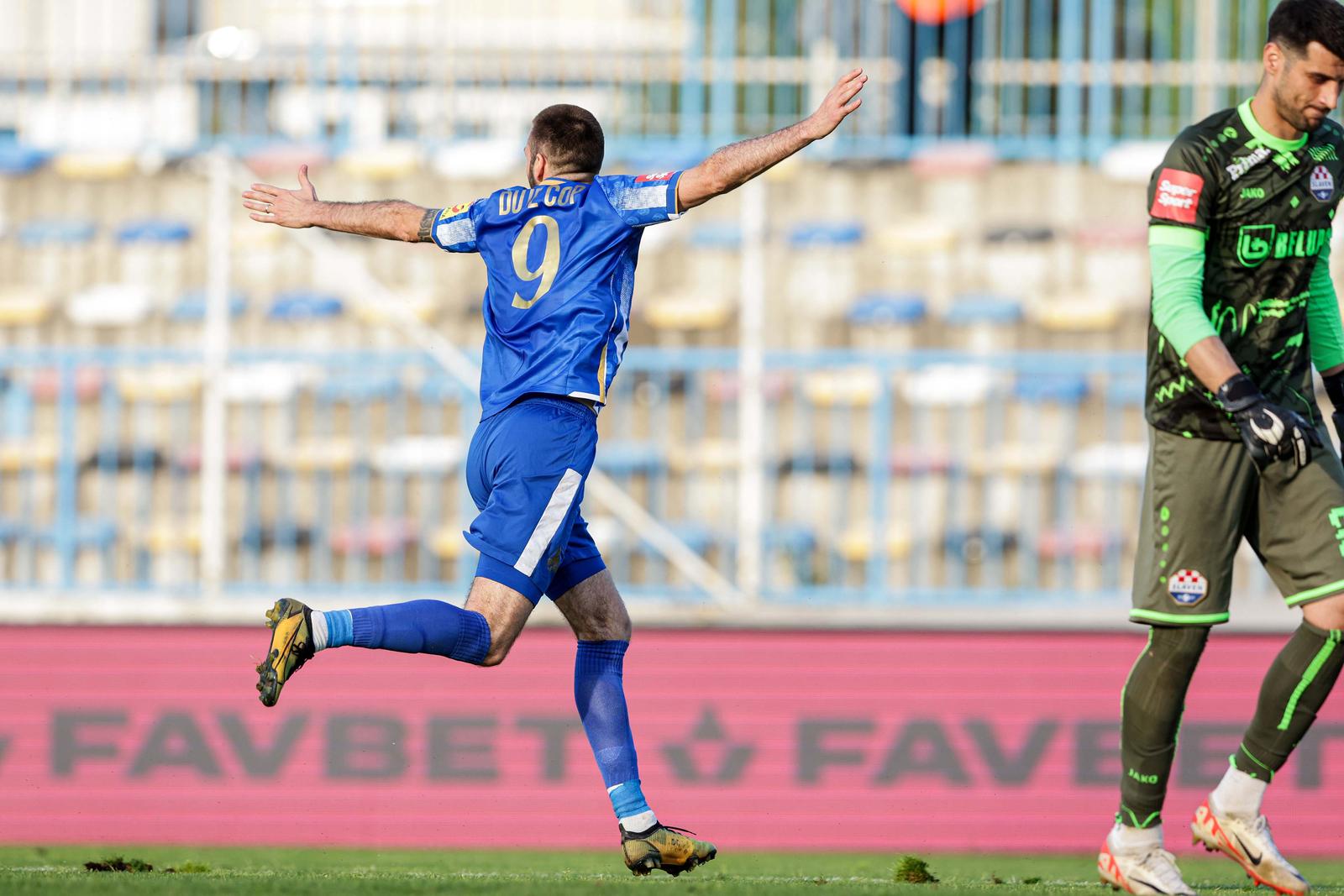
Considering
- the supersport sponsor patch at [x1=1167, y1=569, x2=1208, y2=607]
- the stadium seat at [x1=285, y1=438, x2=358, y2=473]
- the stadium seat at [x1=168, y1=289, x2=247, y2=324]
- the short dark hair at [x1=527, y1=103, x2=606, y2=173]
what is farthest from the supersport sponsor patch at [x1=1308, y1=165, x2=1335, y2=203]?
the stadium seat at [x1=168, y1=289, x2=247, y2=324]

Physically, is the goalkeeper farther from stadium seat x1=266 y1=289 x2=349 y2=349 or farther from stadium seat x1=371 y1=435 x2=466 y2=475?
stadium seat x1=266 y1=289 x2=349 y2=349

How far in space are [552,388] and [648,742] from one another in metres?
3.37

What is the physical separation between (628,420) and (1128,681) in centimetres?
502

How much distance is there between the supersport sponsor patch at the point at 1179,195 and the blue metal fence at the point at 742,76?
6.41 m

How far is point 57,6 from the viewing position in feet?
47.4

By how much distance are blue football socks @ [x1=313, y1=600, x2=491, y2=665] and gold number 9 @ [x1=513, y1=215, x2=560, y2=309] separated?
2.79 ft

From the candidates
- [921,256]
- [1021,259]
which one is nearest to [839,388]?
[921,256]

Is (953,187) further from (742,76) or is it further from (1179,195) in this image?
(1179,195)

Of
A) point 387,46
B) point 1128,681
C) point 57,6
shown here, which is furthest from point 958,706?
point 57,6

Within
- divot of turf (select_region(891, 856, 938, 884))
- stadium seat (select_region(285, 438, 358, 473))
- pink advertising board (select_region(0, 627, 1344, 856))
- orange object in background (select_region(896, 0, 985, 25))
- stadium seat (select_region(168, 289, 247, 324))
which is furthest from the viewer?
orange object in background (select_region(896, 0, 985, 25))

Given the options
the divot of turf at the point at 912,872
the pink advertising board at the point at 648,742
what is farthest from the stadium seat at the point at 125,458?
the divot of turf at the point at 912,872

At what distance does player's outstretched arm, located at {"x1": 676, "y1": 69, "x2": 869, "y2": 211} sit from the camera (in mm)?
4594

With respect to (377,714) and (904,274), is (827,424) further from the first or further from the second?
(377,714)

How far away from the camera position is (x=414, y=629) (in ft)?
15.2
